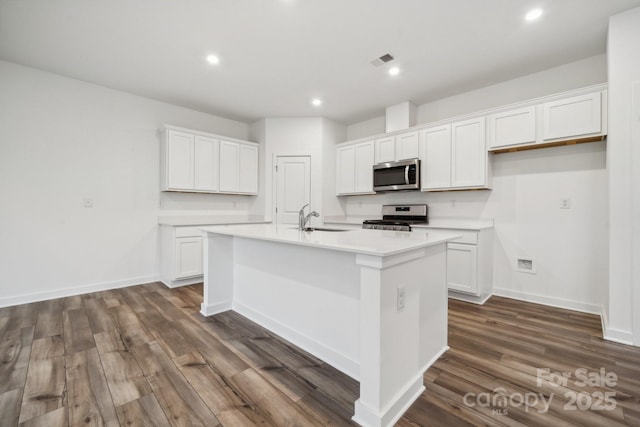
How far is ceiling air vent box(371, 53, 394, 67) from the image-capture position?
2.89m

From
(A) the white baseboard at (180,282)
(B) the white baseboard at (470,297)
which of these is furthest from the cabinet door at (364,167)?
(A) the white baseboard at (180,282)

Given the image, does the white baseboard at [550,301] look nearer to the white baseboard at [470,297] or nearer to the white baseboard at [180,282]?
the white baseboard at [470,297]

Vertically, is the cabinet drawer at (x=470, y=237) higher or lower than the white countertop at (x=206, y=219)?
lower

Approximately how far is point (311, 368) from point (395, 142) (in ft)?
10.9

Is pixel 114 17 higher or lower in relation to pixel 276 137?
higher

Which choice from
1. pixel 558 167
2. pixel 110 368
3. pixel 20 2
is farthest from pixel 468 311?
pixel 20 2

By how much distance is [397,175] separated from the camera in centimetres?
395

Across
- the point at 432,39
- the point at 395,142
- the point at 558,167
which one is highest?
the point at 432,39

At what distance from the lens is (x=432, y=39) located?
2.58 metres

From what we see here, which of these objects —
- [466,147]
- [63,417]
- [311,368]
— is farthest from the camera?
[466,147]

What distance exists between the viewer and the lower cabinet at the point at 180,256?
364 cm

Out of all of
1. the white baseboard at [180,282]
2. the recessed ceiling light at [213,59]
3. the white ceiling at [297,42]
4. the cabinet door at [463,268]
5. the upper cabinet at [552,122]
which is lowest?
the white baseboard at [180,282]

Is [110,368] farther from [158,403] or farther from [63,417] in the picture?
[158,403]

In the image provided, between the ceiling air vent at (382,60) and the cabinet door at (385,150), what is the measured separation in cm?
128
